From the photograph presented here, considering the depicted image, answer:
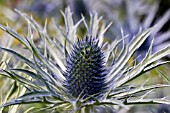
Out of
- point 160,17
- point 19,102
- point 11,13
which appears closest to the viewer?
point 19,102

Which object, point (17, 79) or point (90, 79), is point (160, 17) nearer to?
point (90, 79)

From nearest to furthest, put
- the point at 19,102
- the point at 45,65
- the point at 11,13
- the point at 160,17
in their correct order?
1. the point at 19,102
2. the point at 45,65
3. the point at 11,13
4. the point at 160,17

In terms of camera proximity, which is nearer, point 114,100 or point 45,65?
point 114,100

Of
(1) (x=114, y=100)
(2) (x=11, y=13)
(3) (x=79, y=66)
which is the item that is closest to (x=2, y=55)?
(3) (x=79, y=66)

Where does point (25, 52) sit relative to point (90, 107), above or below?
above

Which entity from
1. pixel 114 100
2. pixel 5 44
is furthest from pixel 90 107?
pixel 5 44

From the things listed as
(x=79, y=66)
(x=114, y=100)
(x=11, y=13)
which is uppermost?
(x=11, y=13)

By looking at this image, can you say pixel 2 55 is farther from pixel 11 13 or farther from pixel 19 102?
pixel 11 13
